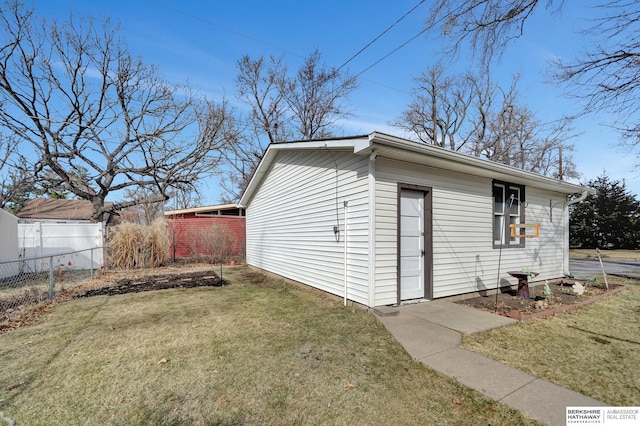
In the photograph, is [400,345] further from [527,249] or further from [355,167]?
[527,249]

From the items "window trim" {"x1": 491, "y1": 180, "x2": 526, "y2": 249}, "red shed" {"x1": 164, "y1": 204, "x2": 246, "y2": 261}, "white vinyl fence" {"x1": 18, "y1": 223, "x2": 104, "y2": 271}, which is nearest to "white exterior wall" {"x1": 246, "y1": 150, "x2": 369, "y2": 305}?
"window trim" {"x1": 491, "y1": 180, "x2": 526, "y2": 249}

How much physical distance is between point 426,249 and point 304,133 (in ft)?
61.6

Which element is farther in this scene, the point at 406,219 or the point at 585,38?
the point at 406,219

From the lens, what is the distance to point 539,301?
5828 mm

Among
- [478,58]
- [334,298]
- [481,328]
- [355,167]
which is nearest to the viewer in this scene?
[481,328]

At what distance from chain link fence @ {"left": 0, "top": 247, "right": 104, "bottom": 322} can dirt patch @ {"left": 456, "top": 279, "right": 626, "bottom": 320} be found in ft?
26.2

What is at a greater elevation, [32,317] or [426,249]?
[426,249]

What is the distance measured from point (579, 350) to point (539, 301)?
239 cm

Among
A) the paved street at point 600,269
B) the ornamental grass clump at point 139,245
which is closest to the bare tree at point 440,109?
the paved street at point 600,269

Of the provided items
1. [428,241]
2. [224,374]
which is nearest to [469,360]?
[224,374]

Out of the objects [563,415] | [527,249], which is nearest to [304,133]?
[527,249]

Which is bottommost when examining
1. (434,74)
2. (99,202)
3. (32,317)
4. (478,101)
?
(32,317)

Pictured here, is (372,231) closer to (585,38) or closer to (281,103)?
(585,38)

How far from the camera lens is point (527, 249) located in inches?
311
